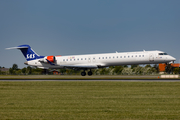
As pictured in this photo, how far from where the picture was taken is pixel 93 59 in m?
45.0

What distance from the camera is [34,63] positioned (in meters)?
50.7

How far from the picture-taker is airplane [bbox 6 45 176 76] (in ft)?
134

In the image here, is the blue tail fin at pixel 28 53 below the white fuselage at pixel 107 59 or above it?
above

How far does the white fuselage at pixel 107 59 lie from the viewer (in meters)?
40.7

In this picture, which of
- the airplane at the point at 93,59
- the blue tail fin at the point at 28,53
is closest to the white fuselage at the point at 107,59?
the airplane at the point at 93,59

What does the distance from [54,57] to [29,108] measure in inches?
1500

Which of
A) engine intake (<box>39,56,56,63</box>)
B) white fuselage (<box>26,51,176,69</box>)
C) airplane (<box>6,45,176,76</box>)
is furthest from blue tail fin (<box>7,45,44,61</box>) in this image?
engine intake (<box>39,56,56,63</box>)

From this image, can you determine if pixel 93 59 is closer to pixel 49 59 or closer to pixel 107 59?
pixel 107 59

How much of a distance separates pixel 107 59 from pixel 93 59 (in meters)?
3.18

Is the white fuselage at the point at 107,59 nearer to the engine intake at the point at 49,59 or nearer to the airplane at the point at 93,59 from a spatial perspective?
the airplane at the point at 93,59

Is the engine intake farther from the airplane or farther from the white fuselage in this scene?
the white fuselage

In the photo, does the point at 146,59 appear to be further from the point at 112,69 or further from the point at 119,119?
the point at 112,69

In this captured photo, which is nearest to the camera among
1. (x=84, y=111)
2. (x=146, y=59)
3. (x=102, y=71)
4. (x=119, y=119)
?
(x=119, y=119)

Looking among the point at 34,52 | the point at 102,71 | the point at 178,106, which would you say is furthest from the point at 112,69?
the point at 178,106
